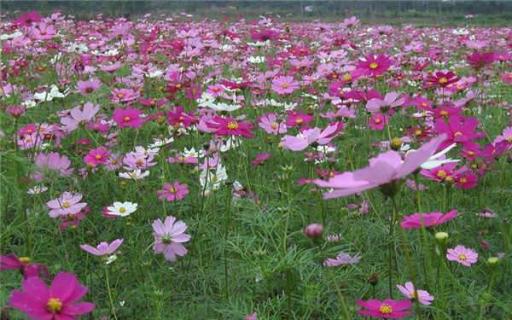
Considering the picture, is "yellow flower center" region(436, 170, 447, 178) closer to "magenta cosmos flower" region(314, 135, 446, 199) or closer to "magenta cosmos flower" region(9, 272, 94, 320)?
"magenta cosmos flower" region(314, 135, 446, 199)

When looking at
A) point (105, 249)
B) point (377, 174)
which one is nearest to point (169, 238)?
point (105, 249)

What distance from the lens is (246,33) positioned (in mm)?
5160

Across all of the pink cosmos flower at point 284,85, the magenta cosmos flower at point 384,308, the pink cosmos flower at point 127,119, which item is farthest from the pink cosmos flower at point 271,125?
the magenta cosmos flower at point 384,308

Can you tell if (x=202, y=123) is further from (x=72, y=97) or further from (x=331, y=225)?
(x=72, y=97)

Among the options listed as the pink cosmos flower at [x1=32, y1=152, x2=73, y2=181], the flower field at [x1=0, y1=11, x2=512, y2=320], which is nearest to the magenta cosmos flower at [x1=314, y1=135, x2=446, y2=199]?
the flower field at [x1=0, y1=11, x2=512, y2=320]

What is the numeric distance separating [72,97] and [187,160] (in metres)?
1.37

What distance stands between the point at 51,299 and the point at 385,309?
18.1 inches

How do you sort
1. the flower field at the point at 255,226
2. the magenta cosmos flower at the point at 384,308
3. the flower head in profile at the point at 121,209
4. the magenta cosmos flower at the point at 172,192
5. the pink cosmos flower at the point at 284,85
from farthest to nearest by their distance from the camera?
the pink cosmos flower at the point at 284,85
the magenta cosmos flower at the point at 172,192
the flower head in profile at the point at 121,209
the flower field at the point at 255,226
the magenta cosmos flower at the point at 384,308

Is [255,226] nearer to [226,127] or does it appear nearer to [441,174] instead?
[226,127]

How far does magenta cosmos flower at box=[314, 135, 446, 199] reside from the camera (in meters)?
0.55

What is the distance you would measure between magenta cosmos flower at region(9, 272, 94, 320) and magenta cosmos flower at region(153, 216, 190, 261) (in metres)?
0.50

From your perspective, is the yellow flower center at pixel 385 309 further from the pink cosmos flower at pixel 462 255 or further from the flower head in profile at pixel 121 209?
the flower head in profile at pixel 121 209

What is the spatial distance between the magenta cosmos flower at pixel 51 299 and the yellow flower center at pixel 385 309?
42 cm

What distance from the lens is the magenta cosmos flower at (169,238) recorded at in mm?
1161
